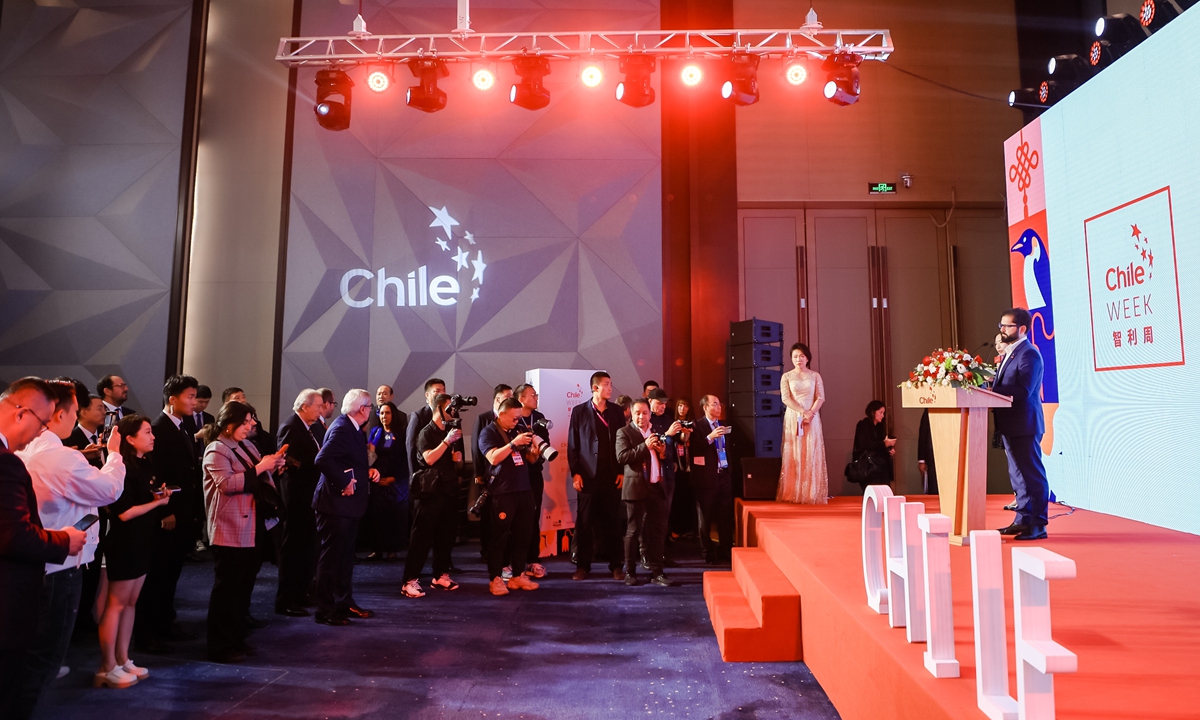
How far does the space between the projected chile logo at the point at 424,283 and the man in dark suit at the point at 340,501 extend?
381 centimetres

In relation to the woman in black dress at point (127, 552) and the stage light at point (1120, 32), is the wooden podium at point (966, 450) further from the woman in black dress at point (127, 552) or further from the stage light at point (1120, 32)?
the woman in black dress at point (127, 552)

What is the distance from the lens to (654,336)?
7.97 meters

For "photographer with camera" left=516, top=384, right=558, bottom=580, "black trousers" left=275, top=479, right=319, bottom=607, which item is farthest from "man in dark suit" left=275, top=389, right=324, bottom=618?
"photographer with camera" left=516, top=384, right=558, bottom=580

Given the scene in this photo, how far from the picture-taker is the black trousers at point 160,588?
12.7 feet

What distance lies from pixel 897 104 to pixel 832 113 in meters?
0.84

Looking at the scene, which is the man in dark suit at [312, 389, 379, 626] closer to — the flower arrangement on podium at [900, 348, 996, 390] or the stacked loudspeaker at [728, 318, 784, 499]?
the flower arrangement on podium at [900, 348, 996, 390]

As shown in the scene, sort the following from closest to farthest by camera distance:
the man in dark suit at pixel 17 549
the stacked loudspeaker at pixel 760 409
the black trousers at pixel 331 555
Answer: the man in dark suit at pixel 17 549 < the black trousers at pixel 331 555 < the stacked loudspeaker at pixel 760 409

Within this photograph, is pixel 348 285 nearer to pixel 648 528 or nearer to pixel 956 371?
pixel 648 528

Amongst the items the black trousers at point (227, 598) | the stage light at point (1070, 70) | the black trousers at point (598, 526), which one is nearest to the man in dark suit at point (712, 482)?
the black trousers at point (598, 526)

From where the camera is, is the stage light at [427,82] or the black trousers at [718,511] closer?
the black trousers at [718,511]

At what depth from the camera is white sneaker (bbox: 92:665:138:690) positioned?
330 centimetres

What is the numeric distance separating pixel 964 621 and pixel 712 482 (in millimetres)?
3453

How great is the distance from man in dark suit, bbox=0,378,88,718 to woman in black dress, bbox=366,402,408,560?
135 inches

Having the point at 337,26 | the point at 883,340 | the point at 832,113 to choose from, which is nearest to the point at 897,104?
the point at 832,113
